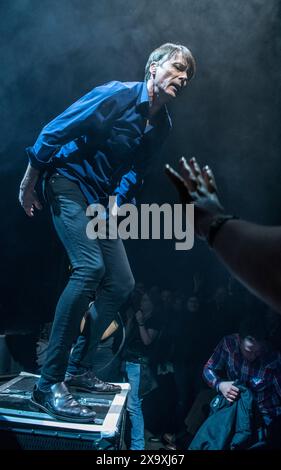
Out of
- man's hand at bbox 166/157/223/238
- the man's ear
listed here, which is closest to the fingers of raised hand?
man's hand at bbox 166/157/223/238

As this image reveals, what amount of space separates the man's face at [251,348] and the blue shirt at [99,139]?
1718 mm

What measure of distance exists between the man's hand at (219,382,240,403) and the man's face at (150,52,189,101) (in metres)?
2.11

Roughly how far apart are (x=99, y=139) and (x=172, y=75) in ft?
1.76

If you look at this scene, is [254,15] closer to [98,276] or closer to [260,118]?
[260,118]

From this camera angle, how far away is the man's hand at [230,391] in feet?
8.96

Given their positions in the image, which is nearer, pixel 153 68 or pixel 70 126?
pixel 70 126

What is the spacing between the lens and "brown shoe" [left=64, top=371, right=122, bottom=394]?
198cm

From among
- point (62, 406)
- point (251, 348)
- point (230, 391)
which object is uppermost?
point (62, 406)

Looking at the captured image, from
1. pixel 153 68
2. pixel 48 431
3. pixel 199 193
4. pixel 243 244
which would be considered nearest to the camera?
pixel 243 244

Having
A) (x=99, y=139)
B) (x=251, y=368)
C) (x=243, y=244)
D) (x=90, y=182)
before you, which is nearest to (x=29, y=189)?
(x=90, y=182)

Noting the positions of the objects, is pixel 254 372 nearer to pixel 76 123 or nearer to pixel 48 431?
pixel 48 431

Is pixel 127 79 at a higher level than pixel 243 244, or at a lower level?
higher

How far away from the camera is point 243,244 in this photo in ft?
1.89
